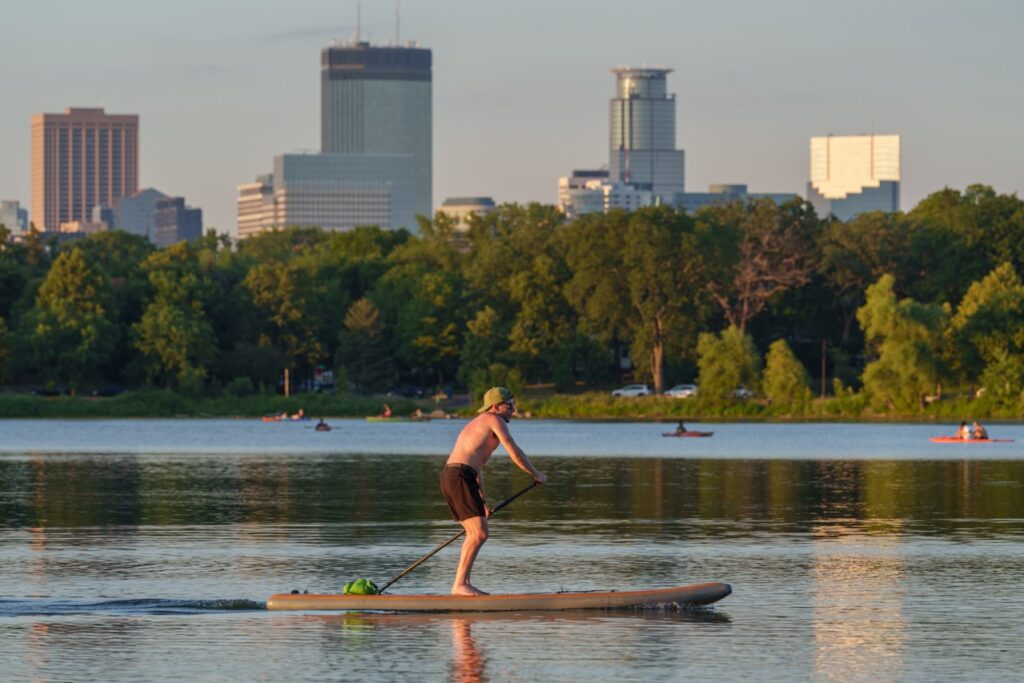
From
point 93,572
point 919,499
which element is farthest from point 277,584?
point 919,499

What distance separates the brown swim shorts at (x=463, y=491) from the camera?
2234cm

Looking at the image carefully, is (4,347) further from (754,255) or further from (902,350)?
(902,350)

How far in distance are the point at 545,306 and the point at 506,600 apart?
125718 mm

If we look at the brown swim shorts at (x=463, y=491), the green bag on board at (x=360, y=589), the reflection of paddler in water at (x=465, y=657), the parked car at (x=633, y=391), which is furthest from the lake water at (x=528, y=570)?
the parked car at (x=633, y=391)

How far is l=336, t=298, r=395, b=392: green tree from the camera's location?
146 m

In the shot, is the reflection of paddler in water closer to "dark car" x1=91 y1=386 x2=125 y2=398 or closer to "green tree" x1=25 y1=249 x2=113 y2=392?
"green tree" x1=25 y1=249 x2=113 y2=392

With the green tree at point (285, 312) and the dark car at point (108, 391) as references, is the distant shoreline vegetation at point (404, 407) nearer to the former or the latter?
the dark car at point (108, 391)

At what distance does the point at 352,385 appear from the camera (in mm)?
148875

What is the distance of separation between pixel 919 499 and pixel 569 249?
107 meters

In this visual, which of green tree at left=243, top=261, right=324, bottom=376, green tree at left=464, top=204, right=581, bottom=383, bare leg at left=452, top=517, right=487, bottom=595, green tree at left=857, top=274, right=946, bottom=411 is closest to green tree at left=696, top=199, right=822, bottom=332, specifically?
green tree at left=464, top=204, right=581, bottom=383

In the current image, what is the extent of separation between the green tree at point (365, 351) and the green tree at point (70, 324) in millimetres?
A: 18262

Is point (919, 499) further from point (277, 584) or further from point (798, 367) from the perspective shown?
point (798, 367)

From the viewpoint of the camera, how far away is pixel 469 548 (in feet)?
73.7

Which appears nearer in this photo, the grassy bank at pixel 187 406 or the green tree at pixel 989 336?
the green tree at pixel 989 336
